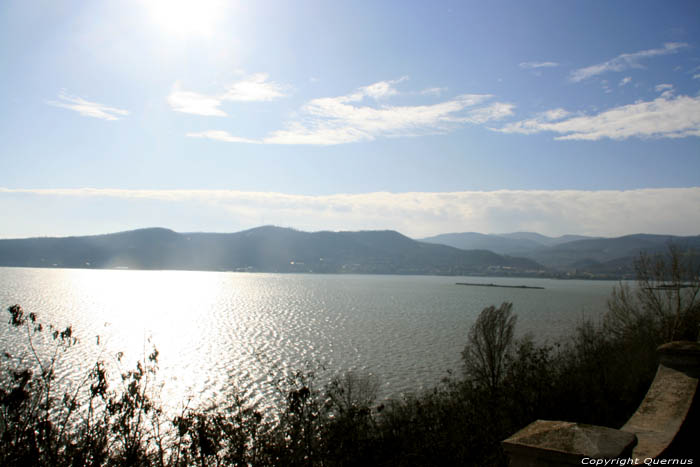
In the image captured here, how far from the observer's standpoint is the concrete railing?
9.70ft

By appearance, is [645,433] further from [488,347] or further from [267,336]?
[267,336]

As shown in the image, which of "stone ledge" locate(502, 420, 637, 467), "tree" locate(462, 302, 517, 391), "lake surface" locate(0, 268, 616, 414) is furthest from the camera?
"lake surface" locate(0, 268, 616, 414)

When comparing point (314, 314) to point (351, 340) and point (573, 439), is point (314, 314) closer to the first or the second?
point (351, 340)

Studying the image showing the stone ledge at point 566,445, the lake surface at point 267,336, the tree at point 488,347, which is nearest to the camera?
the stone ledge at point 566,445

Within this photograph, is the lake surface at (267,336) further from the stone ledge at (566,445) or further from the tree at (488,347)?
the stone ledge at (566,445)

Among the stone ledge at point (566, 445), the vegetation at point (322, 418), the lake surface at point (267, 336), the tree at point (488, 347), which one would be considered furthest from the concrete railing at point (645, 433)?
the tree at point (488, 347)

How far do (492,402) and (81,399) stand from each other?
22.1 metres

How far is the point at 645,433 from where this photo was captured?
211 inches

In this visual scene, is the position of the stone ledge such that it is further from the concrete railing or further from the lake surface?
the lake surface

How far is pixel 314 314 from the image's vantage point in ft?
245

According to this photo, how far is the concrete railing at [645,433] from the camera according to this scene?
9.70ft

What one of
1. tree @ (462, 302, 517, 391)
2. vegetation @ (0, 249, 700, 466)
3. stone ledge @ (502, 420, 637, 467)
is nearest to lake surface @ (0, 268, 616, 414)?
vegetation @ (0, 249, 700, 466)

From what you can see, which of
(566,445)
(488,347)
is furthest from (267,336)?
(566,445)

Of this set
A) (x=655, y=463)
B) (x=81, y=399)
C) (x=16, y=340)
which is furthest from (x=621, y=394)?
(x=16, y=340)
